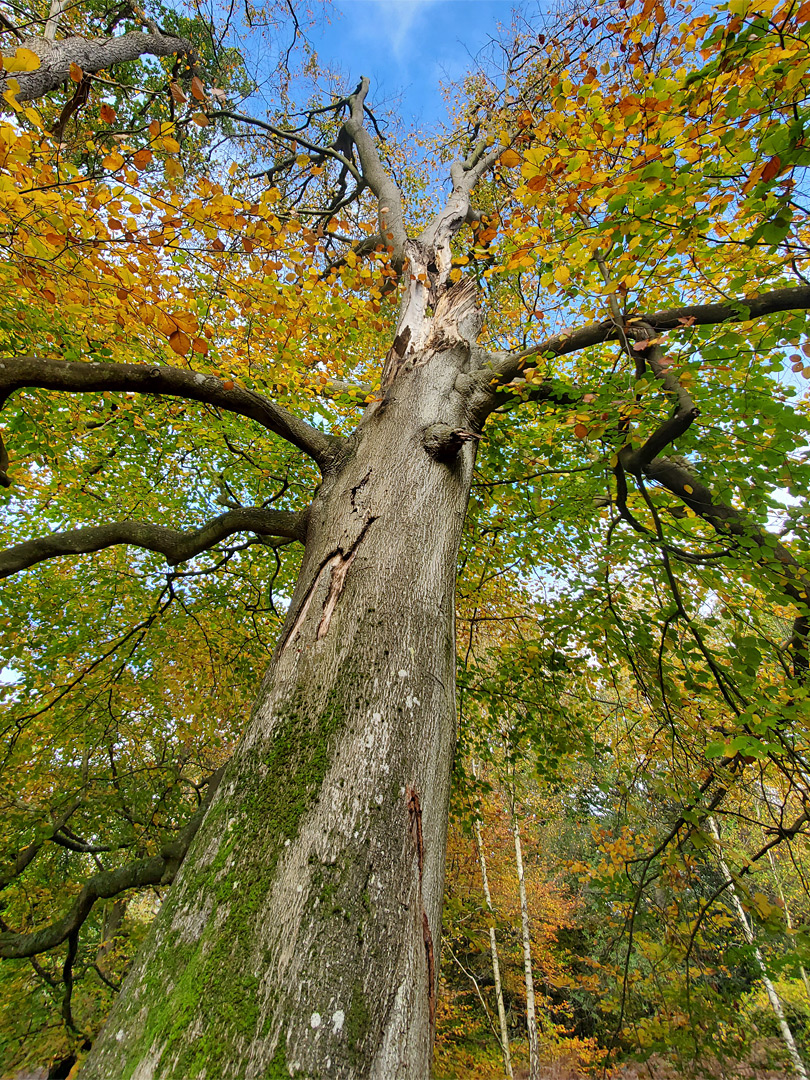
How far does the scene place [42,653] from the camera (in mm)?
6359

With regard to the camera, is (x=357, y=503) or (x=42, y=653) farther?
(x=42, y=653)

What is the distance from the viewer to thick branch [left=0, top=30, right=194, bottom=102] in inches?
206

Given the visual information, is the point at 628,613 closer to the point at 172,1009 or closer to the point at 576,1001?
the point at 172,1009

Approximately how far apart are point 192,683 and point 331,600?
283 inches

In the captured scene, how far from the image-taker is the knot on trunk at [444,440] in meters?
2.34

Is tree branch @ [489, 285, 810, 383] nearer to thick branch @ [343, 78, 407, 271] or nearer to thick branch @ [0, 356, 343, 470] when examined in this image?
thick branch @ [0, 356, 343, 470]

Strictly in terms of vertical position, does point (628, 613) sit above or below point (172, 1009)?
above

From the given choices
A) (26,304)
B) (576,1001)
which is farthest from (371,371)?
(576,1001)

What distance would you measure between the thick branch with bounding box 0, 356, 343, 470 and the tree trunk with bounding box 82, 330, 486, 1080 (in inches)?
36.7

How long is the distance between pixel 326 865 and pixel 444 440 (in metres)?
1.83

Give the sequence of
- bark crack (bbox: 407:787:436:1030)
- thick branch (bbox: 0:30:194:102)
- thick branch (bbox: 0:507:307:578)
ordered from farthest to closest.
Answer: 1. thick branch (bbox: 0:30:194:102)
2. thick branch (bbox: 0:507:307:578)
3. bark crack (bbox: 407:787:436:1030)

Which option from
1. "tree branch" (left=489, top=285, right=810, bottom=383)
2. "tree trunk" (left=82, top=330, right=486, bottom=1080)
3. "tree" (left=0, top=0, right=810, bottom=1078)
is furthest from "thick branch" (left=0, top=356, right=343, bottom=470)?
"tree branch" (left=489, top=285, right=810, bottom=383)

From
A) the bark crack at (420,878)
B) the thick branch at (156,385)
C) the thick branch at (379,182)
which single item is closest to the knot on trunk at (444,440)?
the thick branch at (156,385)

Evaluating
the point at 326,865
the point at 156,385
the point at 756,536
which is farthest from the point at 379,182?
the point at 326,865
